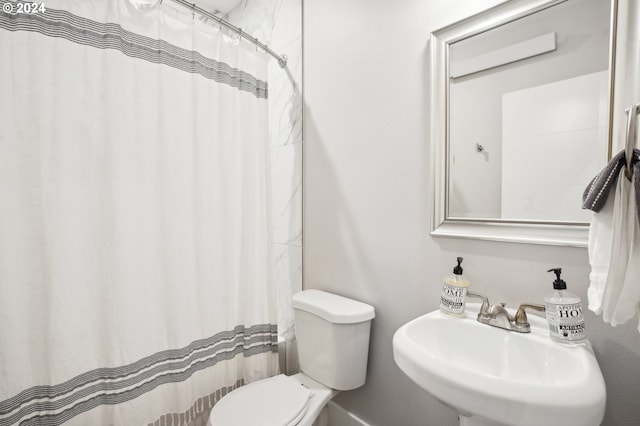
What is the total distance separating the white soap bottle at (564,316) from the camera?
77 cm

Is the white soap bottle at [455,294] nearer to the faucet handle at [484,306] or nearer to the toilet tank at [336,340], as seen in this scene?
the faucet handle at [484,306]

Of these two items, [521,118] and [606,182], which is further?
[521,118]

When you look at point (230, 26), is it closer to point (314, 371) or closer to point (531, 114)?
point (531, 114)

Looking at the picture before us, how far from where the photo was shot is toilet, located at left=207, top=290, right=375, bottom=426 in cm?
108

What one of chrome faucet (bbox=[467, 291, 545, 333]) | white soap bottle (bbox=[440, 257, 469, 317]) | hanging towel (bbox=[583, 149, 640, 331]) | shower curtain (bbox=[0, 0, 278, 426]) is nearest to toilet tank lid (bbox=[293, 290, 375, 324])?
shower curtain (bbox=[0, 0, 278, 426])

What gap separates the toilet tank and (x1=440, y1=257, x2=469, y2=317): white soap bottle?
37 centimetres

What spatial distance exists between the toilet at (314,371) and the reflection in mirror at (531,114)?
0.63 metres

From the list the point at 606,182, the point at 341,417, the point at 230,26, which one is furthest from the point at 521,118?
the point at 341,417

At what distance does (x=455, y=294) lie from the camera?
981 mm

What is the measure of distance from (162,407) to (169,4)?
5.21 ft

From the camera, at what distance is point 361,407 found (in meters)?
1.40

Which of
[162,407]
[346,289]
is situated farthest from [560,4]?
[162,407]

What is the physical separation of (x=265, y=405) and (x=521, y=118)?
1.37 meters

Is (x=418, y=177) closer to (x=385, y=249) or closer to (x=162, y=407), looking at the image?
(x=385, y=249)
